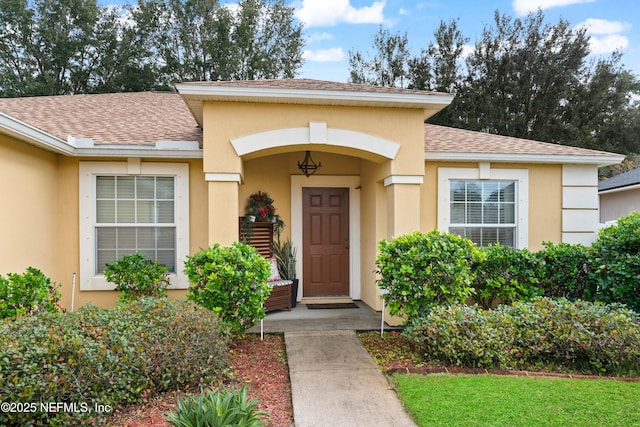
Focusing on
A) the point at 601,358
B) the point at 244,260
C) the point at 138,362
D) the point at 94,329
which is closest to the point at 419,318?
the point at 601,358

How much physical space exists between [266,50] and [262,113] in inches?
642

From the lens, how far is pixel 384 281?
5.68 meters

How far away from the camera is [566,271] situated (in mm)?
6594

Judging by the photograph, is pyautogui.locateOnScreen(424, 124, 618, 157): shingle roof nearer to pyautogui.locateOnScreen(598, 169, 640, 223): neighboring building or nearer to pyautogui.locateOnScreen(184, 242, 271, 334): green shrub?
pyautogui.locateOnScreen(184, 242, 271, 334): green shrub

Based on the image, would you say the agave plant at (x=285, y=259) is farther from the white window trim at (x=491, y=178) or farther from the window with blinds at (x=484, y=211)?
the window with blinds at (x=484, y=211)

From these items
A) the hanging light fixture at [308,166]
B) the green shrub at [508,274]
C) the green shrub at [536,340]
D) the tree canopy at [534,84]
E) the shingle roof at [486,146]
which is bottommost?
the green shrub at [536,340]

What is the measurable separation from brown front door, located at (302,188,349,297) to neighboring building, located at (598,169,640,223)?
9863mm

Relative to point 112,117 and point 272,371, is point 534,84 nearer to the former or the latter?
point 112,117

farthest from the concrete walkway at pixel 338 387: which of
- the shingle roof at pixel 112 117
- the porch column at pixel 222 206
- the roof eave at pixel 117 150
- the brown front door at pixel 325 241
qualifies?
the shingle roof at pixel 112 117

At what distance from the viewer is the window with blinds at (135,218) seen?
6.59 metres

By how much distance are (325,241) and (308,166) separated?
1.55 meters

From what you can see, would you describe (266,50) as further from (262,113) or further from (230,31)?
(262,113)

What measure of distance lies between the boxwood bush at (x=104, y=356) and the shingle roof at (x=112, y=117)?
322 centimetres

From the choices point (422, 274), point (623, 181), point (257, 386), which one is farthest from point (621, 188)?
point (257, 386)
